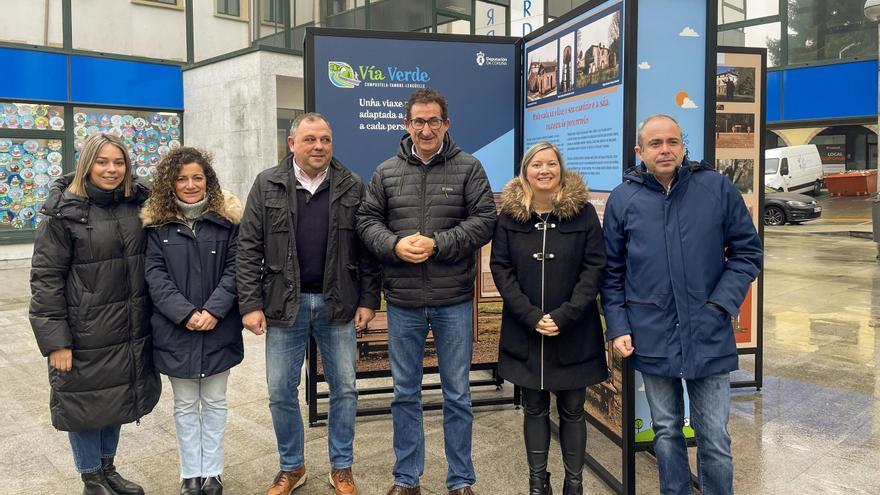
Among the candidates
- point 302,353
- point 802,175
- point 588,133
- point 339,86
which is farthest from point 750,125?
point 802,175

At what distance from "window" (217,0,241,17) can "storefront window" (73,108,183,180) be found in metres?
3.23

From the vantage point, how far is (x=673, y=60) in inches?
139

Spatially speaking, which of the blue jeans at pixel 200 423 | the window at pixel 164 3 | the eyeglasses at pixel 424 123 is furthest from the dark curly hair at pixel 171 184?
the window at pixel 164 3

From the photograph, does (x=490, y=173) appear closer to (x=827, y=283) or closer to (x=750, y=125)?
(x=750, y=125)

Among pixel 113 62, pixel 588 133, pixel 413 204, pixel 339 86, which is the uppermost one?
pixel 113 62

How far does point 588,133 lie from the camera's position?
12.6 feet

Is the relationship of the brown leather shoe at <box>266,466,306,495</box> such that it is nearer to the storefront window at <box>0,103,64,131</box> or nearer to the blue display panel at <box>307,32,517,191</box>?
the blue display panel at <box>307,32,517,191</box>

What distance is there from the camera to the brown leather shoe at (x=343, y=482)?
3.56 m

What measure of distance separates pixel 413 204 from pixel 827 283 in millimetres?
9201

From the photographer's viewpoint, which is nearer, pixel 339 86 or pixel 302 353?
pixel 302 353

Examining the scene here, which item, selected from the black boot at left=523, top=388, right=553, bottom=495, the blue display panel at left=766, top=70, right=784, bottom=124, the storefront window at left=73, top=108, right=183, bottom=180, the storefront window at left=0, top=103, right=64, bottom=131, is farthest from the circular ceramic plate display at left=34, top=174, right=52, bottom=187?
the blue display panel at left=766, top=70, right=784, bottom=124

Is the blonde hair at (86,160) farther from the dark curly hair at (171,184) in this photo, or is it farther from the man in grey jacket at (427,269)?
the man in grey jacket at (427,269)

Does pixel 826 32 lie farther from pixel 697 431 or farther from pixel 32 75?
pixel 697 431

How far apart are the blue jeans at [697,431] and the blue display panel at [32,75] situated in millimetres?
13948
